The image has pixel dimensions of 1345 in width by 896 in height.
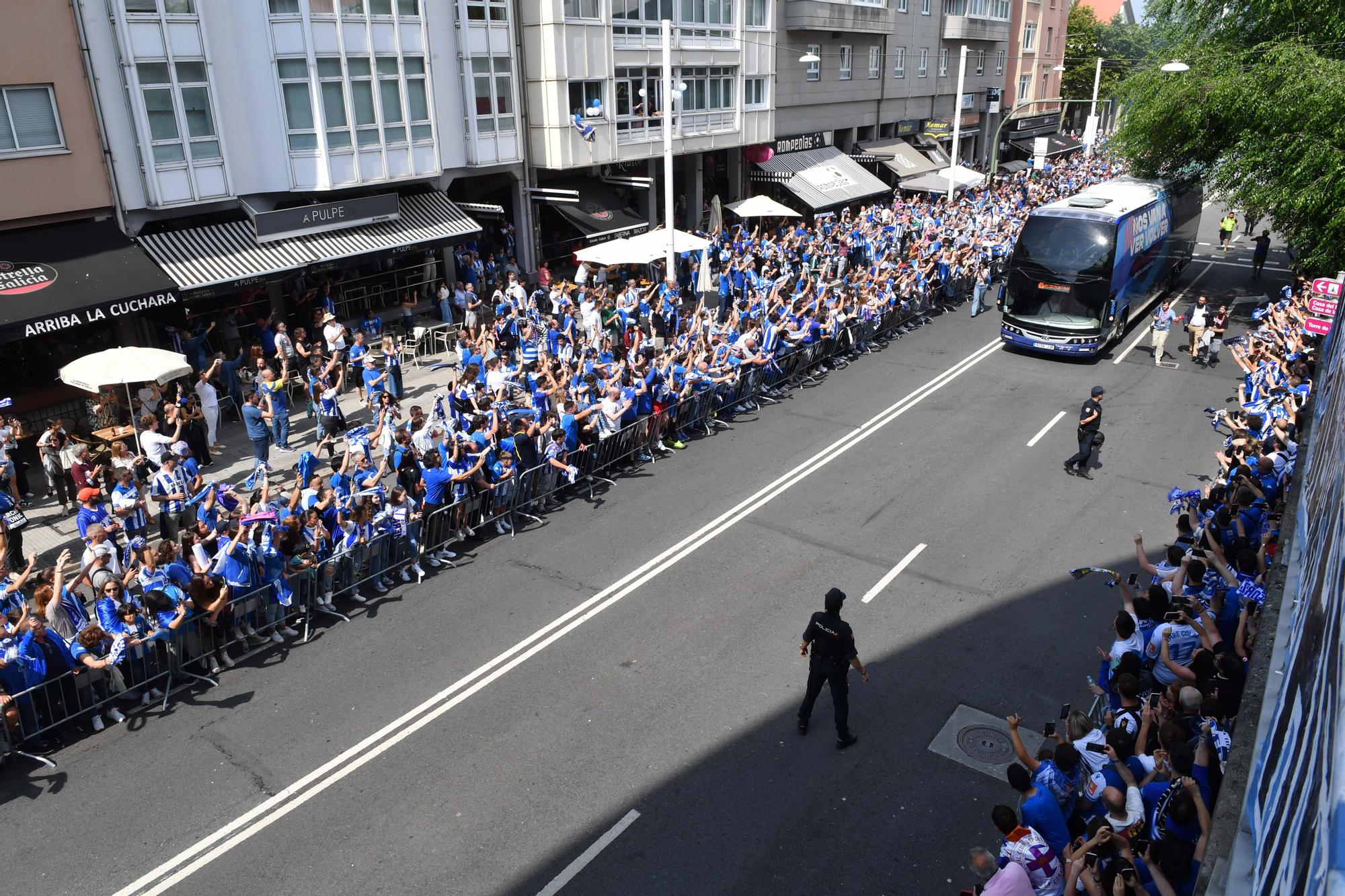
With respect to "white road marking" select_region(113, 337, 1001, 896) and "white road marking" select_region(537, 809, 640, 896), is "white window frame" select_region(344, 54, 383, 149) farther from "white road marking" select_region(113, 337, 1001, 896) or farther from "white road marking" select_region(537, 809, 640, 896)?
"white road marking" select_region(537, 809, 640, 896)

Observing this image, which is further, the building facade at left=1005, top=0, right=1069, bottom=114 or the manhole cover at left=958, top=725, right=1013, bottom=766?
the building facade at left=1005, top=0, right=1069, bottom=114

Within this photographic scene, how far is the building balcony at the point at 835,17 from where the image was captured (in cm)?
3472

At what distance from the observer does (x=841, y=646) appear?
8.21 metres

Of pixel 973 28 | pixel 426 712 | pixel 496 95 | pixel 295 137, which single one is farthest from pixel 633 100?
pixel 973 28

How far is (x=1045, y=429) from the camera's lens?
674 inches

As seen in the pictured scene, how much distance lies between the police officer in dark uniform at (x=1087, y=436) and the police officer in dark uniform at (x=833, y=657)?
8.04 metres

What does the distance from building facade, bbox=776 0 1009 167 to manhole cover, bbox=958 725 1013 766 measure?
3068 centimetres

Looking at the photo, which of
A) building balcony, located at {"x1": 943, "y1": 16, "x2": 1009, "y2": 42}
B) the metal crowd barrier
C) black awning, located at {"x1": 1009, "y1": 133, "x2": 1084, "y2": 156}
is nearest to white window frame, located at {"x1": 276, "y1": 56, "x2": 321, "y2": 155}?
the metal crowd barrier

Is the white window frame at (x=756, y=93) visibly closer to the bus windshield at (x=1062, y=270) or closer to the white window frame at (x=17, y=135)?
the bus windshield at (x=1062, y=270)

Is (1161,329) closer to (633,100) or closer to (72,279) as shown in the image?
(633,100)

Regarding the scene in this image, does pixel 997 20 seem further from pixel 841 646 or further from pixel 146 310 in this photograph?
pixel 841 646

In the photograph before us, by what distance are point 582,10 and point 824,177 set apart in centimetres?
1435

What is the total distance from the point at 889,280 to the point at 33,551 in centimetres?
1873

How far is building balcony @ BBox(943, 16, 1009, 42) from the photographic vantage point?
4847cm
